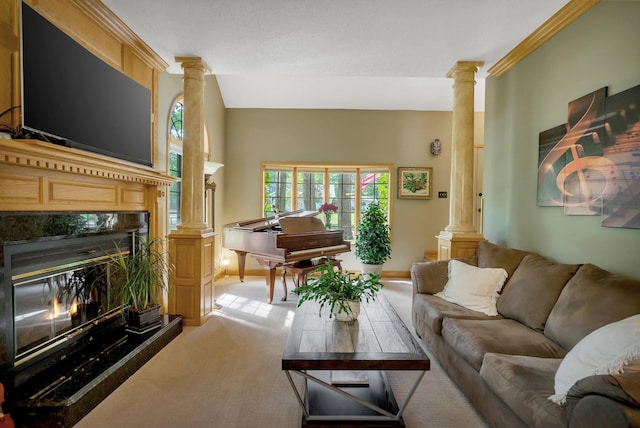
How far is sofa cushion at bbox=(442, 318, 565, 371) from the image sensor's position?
186 centimetres

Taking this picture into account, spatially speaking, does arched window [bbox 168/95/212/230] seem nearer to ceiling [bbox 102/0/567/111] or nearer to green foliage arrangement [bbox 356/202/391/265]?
ceiling [bbox 102/0/567/111]

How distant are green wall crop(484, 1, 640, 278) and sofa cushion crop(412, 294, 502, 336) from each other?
3.12 ft

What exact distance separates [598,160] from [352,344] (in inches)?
86.6

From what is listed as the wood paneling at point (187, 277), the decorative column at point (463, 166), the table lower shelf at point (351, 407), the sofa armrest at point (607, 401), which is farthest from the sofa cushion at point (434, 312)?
the wood paneling at point (187, 277)

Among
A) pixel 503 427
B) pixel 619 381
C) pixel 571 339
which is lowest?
pixel 503 427

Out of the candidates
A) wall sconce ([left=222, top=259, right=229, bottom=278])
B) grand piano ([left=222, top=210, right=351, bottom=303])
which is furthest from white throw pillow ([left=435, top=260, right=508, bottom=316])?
wall sconce ([left=222, top=259, right=229, bottom=278])

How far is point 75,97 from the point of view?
2305 mm

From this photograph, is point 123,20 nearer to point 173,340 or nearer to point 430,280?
point 173,340

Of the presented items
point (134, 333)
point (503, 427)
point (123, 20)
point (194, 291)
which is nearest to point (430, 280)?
point (503, 427)

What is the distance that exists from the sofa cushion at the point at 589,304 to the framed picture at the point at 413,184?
356 centimetres

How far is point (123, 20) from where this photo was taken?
2723mm

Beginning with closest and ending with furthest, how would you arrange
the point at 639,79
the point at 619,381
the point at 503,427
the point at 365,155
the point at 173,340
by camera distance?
1. the point at 619,381
2. the point at 503,427
3. the point at 639,79
4. the point at 173,340
5. the point at 365,155

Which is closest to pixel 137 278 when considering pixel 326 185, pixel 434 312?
pixel 434 312

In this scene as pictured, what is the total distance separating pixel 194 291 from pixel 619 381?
338 cm
